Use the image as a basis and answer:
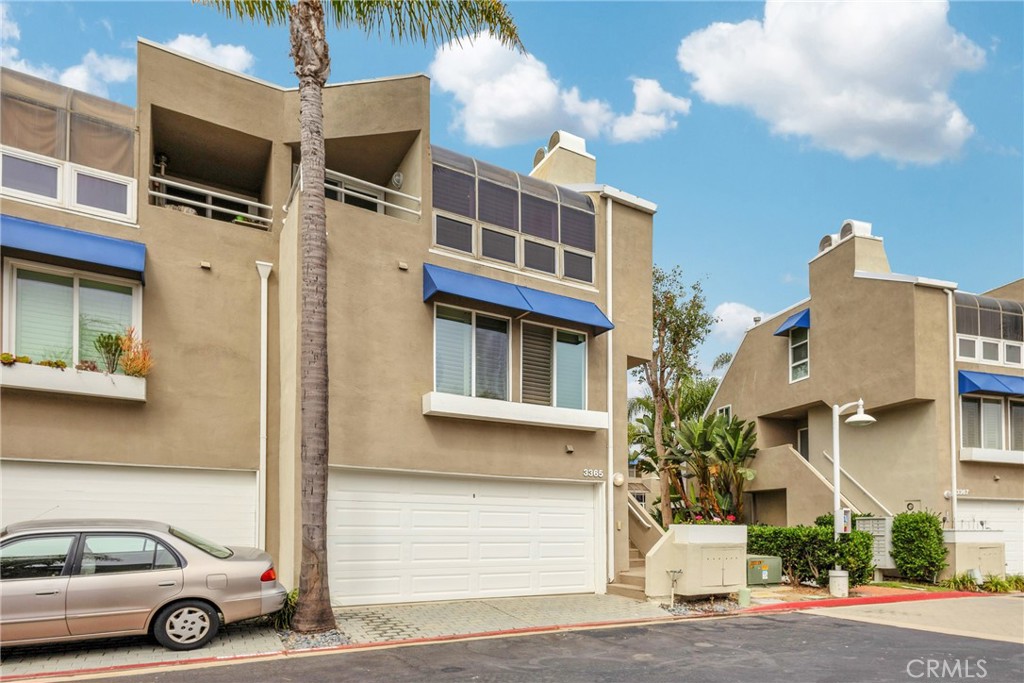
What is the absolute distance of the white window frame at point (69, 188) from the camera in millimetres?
12297

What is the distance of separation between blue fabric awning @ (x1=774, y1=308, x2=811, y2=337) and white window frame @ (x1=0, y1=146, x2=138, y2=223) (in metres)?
19.3

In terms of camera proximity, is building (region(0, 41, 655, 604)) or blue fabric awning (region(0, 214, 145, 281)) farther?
building (region(0, 41, 655, 604))

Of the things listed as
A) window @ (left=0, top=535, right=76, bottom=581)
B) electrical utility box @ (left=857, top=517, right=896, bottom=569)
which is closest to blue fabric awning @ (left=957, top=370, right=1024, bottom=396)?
electrical utility box @ (left=857, top=517, right=896, bottom=569)

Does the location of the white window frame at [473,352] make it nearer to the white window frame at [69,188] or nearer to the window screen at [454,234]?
the window screen at [454,234]

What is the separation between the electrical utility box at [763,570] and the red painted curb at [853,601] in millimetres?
1830

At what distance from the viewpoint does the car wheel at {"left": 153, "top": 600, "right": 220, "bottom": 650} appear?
957 centimetres

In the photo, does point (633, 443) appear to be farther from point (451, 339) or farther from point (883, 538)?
point (451, 339)

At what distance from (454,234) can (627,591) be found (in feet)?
24.4

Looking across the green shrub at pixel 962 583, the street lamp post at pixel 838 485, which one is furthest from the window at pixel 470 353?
the green shrub at pixel 962 583

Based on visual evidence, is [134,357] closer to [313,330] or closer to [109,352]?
[109,352]

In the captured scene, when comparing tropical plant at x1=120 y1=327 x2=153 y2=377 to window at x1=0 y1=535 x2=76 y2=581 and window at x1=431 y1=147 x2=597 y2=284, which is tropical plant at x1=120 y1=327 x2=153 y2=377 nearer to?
window at x1=0 y1=535 x2=76 y2=581

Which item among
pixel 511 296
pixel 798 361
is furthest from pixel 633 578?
pixel 798 361

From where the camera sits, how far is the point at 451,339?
14.7m

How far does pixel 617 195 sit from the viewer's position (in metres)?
A: 17.4
